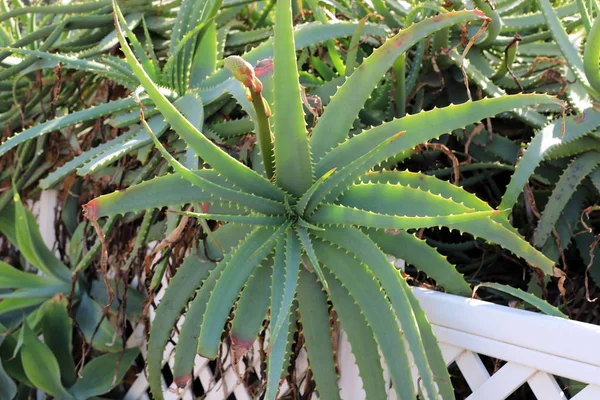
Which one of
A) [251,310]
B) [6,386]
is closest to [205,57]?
[251,310]

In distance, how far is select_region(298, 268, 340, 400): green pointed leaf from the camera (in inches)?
31.4

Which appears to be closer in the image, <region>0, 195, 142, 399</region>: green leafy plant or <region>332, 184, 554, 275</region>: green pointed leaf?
<region>332, 184, 554, 275</region>: green pointed leaf

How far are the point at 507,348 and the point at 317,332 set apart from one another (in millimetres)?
237

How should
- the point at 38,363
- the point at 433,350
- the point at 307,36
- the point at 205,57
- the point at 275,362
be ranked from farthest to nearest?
the point at 38,363 → the point at 205,57 → the point at 307,36 → the point at 433,350 → the point at 275,362

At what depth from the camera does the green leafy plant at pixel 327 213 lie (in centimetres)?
69

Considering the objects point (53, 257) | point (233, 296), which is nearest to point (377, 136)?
point (233, 296)

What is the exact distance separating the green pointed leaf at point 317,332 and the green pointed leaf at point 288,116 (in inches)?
5.4

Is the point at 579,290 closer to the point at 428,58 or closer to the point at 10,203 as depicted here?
the point at 428,58

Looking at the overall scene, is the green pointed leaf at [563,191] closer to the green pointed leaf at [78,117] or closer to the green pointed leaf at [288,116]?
the green pointed leaf at [288,116]

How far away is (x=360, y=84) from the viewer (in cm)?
77

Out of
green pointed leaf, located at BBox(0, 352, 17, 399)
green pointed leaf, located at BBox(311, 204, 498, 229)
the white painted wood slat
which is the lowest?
green pointed leaf, located at BBox(0, 352, 17, 399)

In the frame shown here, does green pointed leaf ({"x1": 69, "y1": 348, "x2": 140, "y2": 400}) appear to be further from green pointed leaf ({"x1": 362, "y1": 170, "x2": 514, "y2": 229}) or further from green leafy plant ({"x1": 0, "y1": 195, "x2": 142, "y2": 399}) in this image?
green pointed leaf ({"x1": 362, "y1": 170, "x2": 514, "y2": 229})

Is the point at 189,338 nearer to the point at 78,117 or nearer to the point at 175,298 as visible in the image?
the point at 175,298

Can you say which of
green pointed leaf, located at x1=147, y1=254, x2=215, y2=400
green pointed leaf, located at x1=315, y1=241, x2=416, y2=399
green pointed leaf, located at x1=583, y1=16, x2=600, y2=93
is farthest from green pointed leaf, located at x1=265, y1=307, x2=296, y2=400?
green pointed leaf, located at x1=583, y1=16, x2=600, y2=93
